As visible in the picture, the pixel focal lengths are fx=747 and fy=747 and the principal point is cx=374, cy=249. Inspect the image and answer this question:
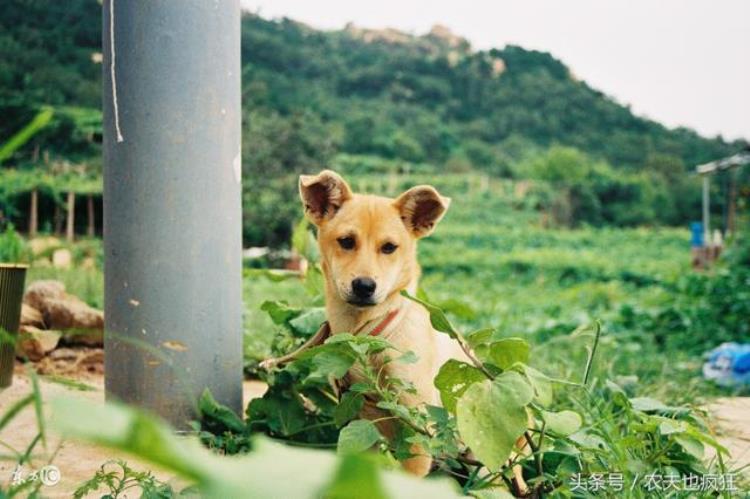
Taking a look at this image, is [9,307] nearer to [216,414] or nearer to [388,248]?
[216,414]

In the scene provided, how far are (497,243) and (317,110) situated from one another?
445 inches

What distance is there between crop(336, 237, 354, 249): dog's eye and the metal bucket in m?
1.77

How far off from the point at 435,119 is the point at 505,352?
47682mm

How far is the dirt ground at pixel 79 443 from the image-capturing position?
2.38m

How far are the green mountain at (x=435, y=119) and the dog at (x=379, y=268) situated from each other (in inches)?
684

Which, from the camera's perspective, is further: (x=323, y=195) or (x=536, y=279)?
(x=536, y=279)

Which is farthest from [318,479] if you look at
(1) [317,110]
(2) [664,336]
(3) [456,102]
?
(3) [456,102]

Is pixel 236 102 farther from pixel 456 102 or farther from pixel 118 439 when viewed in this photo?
pixel 456 102

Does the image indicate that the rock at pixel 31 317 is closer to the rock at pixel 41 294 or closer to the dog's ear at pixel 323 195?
the rock at pixel 41 294

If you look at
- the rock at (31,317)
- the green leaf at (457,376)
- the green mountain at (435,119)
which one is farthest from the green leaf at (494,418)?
the green mountain at (435,119)

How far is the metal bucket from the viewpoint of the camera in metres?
3.58

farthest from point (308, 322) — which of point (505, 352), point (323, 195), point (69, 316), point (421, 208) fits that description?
point (69, 316)

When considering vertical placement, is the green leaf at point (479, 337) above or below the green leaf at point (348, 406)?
above

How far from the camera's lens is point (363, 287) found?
2705mm
